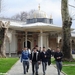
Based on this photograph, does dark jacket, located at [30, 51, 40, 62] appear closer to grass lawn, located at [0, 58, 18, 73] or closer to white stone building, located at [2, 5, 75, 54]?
→ grass lawn, located at [0, 58, 18, 73]

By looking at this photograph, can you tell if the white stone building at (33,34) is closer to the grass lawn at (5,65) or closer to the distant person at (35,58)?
the grass lawn at (5,65)

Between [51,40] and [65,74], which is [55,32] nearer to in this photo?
[51,40]

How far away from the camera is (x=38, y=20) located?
2063 inches

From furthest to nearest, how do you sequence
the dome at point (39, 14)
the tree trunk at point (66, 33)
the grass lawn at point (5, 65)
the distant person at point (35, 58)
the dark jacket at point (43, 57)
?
1. the dome at point (39, 14)
2. the tree trunk at point (66, 33)
3. the grass lawn at point (5, 65)
4. the dark jacket at point (43, 57)
5. the distant person at point (35, 58)

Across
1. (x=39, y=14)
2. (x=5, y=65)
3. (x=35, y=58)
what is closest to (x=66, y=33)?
(x=5, y=65)

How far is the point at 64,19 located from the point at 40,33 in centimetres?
1881

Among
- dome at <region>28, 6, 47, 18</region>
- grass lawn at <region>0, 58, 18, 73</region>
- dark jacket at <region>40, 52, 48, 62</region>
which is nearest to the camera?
dark jacket at <region>40, 52, 48, 62</region>

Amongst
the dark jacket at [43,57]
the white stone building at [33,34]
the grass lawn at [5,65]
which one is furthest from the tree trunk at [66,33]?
the white stone building at [33,34]

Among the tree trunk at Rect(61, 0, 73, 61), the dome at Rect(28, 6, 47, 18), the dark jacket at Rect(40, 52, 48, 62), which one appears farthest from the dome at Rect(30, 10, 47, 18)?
the dark jacket at Rect(40, 52, 48, 62)

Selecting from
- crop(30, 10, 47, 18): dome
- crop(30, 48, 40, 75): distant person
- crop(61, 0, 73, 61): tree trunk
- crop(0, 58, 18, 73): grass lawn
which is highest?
crop(30, 10, 47, 18): dome

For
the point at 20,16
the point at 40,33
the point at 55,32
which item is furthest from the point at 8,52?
the point at 20,16

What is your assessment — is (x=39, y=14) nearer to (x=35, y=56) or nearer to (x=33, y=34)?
(x=33, y=34)

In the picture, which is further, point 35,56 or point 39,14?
point 39,14

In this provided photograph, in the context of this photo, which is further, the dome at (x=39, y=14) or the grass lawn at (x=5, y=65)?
the dome at (x=39, y=14)
